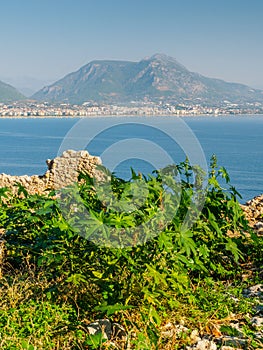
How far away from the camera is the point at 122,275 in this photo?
4.09m

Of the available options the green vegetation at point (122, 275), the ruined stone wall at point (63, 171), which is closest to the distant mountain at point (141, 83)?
the ruined stone wall at point (63, 171)

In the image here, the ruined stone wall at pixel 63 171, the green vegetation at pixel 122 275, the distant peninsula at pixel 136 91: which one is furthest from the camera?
the distant peninsula at pixel 136 91

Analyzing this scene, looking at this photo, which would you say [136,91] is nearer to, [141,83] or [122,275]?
[141,83]

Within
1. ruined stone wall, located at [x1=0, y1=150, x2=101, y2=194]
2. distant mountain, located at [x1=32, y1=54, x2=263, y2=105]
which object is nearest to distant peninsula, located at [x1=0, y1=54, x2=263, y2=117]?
distant mountain, located at [x1=32, y1=54, x2=263, y2=105]

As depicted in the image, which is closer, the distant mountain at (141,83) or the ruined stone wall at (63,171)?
the ruined stone wall at (63,171)

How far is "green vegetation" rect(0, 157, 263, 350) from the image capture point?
3840 mm

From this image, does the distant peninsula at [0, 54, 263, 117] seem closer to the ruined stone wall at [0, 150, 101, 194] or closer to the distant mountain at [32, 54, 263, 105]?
the distant mountain at [32, 54, 263, 105]

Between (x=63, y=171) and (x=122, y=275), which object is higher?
(x=122, y=275)

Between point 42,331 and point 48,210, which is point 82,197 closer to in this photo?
point 48,210

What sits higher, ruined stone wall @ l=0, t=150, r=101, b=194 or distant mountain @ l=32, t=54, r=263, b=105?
distant mountain @ l=32, t=54, r=263, b=105

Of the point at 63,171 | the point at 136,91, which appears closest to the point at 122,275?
the point at 63,171

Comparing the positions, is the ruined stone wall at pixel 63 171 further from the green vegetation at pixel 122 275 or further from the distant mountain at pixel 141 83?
the distant mountain at pixel 141 83

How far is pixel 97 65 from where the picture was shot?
149750 mm

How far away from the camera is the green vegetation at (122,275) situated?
384 centimetres
